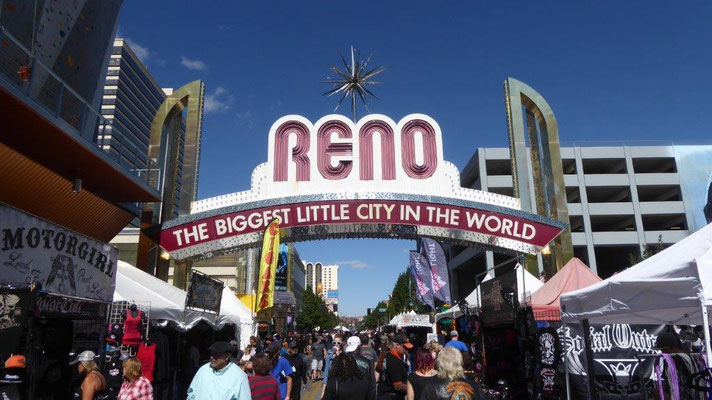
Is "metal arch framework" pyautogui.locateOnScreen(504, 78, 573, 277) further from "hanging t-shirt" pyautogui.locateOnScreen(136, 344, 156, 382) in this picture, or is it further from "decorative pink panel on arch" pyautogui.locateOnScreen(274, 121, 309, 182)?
"hanging t-shirt" pyautogui.locateOnScreen(136, 344, 156, 382)

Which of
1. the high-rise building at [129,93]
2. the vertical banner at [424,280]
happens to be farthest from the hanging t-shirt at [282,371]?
the high-rise building at [129,93]

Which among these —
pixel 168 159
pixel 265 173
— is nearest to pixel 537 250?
pixel 265 173

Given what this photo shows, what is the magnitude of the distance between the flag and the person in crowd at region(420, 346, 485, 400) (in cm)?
762

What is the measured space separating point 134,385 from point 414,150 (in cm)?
1071

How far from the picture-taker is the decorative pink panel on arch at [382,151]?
14.8 metres

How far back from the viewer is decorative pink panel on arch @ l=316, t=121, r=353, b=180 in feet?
48.5

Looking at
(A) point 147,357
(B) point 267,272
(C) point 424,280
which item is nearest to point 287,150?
(B) point 267,272

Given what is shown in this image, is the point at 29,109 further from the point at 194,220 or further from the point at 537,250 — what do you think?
the point at 537,250

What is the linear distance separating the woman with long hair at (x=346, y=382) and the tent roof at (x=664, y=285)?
350cm

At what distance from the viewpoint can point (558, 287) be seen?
11680 millimetres

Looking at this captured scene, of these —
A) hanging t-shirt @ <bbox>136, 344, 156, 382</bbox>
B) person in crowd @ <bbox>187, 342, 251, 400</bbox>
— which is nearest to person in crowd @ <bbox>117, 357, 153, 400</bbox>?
person in crowd @ <bbox>187, 342, 251, 400</bbox>

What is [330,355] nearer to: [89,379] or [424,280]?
[89,379]

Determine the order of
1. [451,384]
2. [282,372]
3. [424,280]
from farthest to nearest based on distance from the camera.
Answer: [424,280] → [282,372] → [451,384]

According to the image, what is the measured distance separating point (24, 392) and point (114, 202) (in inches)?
361
